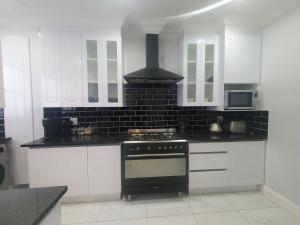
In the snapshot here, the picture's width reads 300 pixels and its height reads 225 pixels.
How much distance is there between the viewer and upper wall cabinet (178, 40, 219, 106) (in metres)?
2.69

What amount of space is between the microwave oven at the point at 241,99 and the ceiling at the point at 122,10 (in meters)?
1.01

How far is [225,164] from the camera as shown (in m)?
2.54

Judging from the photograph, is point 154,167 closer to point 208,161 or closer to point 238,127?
point 208,161

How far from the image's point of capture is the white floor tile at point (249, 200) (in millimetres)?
2314

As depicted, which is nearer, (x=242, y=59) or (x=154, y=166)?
(x=154, y=166)

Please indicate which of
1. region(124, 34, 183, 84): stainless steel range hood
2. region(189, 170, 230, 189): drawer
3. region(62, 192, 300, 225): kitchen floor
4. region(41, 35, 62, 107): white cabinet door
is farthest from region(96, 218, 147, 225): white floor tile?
region(124, 34, 183, 84): stainless steel range hood

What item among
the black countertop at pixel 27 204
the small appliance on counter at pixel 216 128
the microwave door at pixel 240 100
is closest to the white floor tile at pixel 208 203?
the small appliance on counter at pixel 216 128

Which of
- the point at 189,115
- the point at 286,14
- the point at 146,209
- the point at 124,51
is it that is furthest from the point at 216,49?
the point at 146,209

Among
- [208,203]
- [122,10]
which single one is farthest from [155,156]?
[122,10]

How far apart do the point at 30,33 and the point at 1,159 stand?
→ 1.88 metres

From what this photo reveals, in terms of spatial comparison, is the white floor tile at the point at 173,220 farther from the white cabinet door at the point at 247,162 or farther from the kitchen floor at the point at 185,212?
the white cabinet door at the point at 247,162

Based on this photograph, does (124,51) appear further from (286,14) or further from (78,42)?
(286,14)

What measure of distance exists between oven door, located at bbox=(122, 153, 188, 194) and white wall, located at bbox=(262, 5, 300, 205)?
1259mm

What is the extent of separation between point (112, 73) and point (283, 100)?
7.68ft
